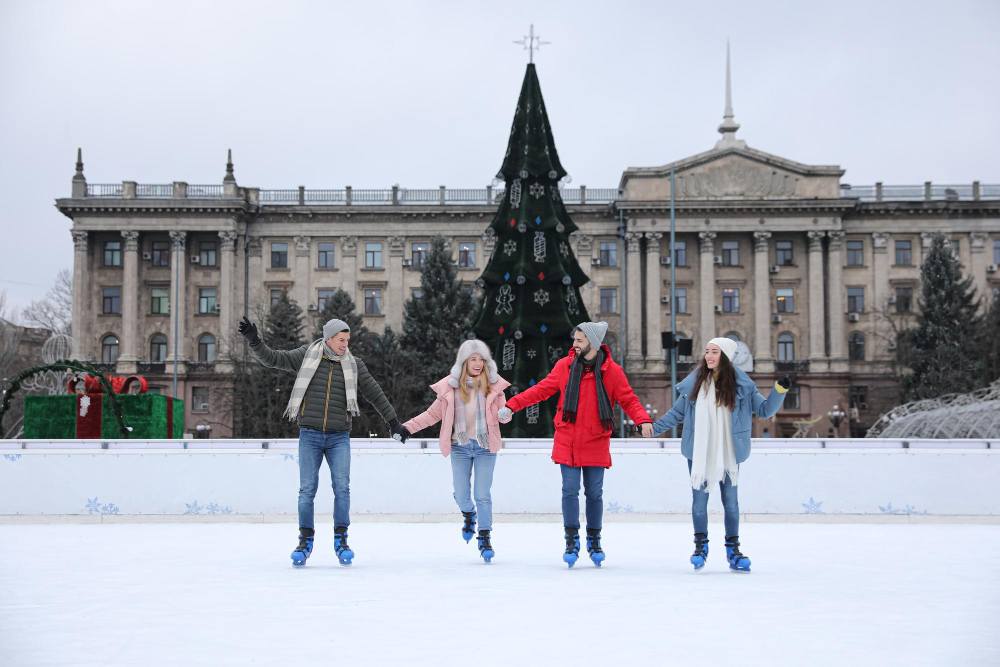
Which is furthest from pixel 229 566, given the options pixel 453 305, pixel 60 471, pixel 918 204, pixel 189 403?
pixel 918 204

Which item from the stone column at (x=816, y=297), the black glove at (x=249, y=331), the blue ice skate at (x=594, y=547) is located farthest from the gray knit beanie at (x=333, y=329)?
the stone column at (x=816, y=297)

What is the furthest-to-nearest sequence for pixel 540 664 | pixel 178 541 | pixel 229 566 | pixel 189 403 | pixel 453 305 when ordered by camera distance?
pixel 189 403, pixel 453 305, pixel 178 541, pixel 229 566, pixel 540 664

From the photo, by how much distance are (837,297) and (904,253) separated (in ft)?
16.3

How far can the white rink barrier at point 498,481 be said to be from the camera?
498 inches

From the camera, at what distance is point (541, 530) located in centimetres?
1157

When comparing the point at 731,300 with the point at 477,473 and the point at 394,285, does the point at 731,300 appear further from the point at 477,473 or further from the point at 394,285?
the point at 477,473

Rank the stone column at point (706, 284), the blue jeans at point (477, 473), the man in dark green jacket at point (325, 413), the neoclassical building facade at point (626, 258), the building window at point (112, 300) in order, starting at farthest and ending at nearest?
the building window at point (112, 300) → the stone column at point (706, 284) → the neoclassical building facade at point (626, 258) → the blue jeans at point (477, 473) → the man in dark green jacket at point (325, 413)

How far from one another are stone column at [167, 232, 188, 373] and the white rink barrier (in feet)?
166

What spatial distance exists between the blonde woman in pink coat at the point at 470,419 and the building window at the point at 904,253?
6036cm

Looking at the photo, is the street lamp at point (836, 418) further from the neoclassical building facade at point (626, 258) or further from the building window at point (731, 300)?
the building window at point (731, 300)

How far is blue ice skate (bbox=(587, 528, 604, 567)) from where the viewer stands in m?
7.96

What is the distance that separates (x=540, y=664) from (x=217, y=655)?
52.9 inches

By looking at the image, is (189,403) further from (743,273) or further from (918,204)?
(918,204)

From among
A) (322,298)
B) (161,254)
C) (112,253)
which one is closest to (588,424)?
(322,298)
